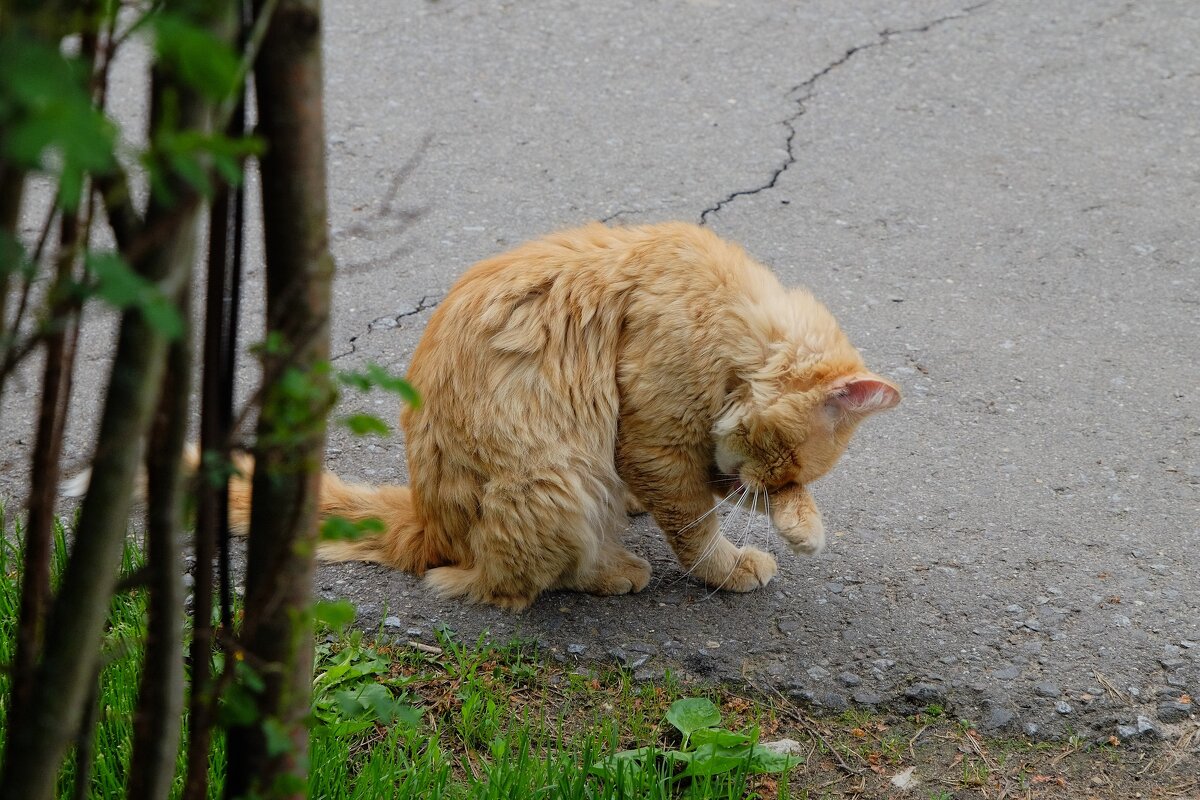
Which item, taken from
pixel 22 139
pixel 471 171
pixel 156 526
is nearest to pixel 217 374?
pixel 156 526

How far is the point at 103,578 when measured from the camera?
4.14 ft

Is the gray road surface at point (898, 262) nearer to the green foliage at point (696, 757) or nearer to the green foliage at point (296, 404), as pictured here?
the green foliage at point (696, 757)

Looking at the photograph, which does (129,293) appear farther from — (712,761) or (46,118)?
(712,761)

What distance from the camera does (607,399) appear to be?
305 centimetres

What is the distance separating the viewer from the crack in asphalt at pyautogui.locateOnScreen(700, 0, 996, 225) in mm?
5245

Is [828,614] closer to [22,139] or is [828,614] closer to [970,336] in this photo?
[970,336]

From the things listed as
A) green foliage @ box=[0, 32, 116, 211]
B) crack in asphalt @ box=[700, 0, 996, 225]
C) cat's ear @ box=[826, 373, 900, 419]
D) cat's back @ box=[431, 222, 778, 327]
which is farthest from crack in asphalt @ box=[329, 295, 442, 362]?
green foliage @ box=[0, 32, 116, 211]

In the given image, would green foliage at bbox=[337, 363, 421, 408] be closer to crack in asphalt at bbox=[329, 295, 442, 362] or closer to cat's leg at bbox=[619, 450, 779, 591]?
cat's leg at bbox=[619, 450, 779, 591]

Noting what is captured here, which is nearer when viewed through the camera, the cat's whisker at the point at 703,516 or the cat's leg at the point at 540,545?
the cat's leg at the point at 540,545

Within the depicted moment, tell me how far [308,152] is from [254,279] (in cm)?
339

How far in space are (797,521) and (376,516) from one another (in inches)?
45.8

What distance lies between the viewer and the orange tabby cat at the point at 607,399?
301cm

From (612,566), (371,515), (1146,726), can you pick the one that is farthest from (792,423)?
(371,515)

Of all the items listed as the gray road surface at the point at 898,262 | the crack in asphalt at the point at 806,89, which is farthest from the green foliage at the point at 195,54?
the crack in asphalt at the point at 806,89
